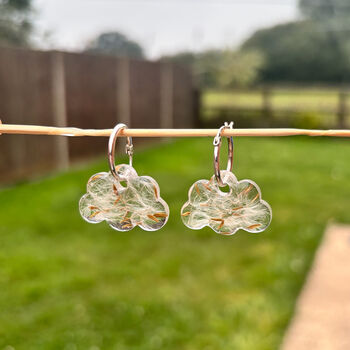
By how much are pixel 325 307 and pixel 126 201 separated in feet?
7.38

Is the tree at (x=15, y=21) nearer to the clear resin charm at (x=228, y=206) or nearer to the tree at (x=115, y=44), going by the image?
the tree at (x=115, y=44)

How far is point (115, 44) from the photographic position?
69.7 feet

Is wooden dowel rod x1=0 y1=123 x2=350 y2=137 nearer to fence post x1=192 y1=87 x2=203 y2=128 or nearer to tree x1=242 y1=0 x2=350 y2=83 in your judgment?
fence post x1=192 y1=87 x2=203 y2=128

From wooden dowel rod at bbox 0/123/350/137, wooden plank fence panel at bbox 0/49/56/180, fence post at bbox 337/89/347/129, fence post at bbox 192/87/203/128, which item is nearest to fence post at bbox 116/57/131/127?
wooden plank fence panel at bbox 0/49/56/180

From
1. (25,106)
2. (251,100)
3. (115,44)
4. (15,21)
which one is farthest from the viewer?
(115,44)

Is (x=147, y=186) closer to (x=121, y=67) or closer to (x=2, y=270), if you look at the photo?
(x=2, y=270)

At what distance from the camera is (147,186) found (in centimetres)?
73

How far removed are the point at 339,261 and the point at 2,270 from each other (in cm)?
232

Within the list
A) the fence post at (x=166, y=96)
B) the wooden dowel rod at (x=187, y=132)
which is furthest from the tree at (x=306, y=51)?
the wooden dowel rod at (x=187, y=132)

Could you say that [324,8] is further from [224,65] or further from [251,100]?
[251,100]

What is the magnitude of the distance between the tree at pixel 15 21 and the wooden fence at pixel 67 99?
25.5 feet

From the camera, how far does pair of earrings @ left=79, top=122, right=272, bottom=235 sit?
2.39 ft

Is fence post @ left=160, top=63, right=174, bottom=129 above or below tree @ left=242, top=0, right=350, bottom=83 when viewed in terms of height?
below

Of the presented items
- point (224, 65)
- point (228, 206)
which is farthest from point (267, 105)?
point (224, 65)
